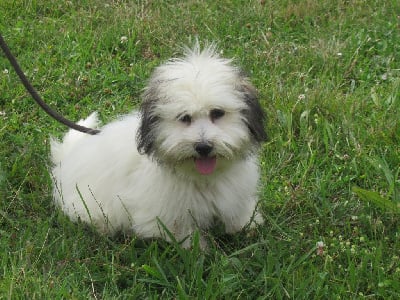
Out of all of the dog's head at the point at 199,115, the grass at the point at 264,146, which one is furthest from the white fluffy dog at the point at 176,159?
the grass at the point at 264,146

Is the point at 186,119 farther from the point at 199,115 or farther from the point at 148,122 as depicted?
the point at 148,122

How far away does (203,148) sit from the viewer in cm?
293

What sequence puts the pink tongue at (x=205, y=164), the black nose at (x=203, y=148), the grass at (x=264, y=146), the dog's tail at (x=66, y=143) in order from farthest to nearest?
1. the dog's tail at (x=66, y=143)
2. the grass at (x=264, y=146)
3. the pink tongue at (x=205, y=164)
4. the black nose at (x=203, y=148)

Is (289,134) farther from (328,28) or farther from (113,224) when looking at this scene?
(328,28)

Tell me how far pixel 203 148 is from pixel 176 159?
0.55ft

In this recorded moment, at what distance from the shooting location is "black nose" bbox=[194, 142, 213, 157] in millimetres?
2916

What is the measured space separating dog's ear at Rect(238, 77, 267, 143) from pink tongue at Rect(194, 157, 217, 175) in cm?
24

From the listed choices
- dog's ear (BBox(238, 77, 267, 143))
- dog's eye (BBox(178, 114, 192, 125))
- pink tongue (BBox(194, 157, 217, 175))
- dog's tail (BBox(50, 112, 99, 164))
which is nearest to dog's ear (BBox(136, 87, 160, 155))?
dog's eye (BBox(178, 114, 192, 125))

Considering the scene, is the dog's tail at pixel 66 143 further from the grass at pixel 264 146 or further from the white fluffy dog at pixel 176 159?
the grass at pixel 264 146

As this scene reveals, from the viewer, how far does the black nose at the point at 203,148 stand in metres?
2.92

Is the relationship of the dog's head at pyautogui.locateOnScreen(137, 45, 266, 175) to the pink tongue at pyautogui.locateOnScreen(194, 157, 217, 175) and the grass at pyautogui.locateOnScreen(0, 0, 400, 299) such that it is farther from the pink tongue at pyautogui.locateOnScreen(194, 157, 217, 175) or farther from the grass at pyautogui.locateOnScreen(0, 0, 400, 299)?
the grass at pyautogui.locateOnScreen(0, 0, 400, 299)

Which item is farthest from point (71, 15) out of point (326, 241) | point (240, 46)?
point (326, 241)

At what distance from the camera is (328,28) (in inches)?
231

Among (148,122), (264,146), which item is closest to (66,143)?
(148,122)
